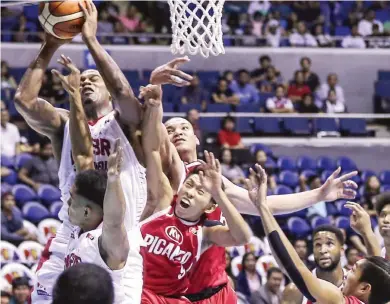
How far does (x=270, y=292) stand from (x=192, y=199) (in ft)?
12.5

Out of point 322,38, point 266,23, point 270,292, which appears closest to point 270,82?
point 266,23

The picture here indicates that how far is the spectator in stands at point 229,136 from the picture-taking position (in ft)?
43.3

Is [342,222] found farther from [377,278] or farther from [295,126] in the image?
[377,278]

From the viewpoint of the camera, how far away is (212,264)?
19.1ft

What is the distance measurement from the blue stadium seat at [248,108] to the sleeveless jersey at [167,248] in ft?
30.5

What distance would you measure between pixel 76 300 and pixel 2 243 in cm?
712

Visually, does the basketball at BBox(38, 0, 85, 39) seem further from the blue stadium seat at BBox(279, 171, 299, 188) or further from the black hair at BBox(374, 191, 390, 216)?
the blue stadium seat at BBox(279, 171, 299, 188)

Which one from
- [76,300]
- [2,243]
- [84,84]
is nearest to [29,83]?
[84,84]

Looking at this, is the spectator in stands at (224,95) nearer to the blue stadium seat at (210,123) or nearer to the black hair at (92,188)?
the blue stadium seat at (210,123)

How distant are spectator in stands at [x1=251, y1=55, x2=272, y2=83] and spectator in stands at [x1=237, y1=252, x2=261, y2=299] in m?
6.06

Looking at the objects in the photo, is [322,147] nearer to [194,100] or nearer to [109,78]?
[194,100]

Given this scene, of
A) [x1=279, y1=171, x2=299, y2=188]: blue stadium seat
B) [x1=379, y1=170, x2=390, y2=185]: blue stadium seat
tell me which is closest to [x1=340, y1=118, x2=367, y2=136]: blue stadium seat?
[x1=379, y1=170, x2=390, y2=185]: blue stadium seat

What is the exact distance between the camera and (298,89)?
15461 millimetres

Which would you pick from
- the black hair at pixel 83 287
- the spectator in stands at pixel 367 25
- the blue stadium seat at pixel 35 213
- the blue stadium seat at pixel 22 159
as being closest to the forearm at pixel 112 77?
the black hair at pixel 83 287
